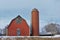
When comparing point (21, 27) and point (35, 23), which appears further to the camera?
point (35, 23)

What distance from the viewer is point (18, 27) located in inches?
1519

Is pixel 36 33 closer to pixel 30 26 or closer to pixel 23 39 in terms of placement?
pixel 30 26

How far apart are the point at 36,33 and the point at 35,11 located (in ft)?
15.5

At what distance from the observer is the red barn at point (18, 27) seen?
38.3 metres

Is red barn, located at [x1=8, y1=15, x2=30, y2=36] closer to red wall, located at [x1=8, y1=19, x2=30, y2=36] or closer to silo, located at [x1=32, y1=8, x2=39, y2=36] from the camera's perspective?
red wall, located at [x1=8, y1=19, x2=30, y2=36]

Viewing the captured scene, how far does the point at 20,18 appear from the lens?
38.4 m

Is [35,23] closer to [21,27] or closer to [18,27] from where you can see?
[21,27]

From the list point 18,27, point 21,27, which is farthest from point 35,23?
point 18,27

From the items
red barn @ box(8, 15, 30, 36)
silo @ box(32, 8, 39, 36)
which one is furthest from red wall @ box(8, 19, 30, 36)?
silo @ box(32, 8, 39, 36)

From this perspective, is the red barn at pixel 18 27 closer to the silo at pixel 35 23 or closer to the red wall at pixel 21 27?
the red wall at pixel 21 27

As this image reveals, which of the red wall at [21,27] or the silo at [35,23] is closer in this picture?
the red wall at [21,27]

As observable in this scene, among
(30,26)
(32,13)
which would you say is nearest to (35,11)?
(32,13)

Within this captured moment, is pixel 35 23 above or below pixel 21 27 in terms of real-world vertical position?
above

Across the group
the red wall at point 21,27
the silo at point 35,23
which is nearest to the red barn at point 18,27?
the red wall at point 21,27
